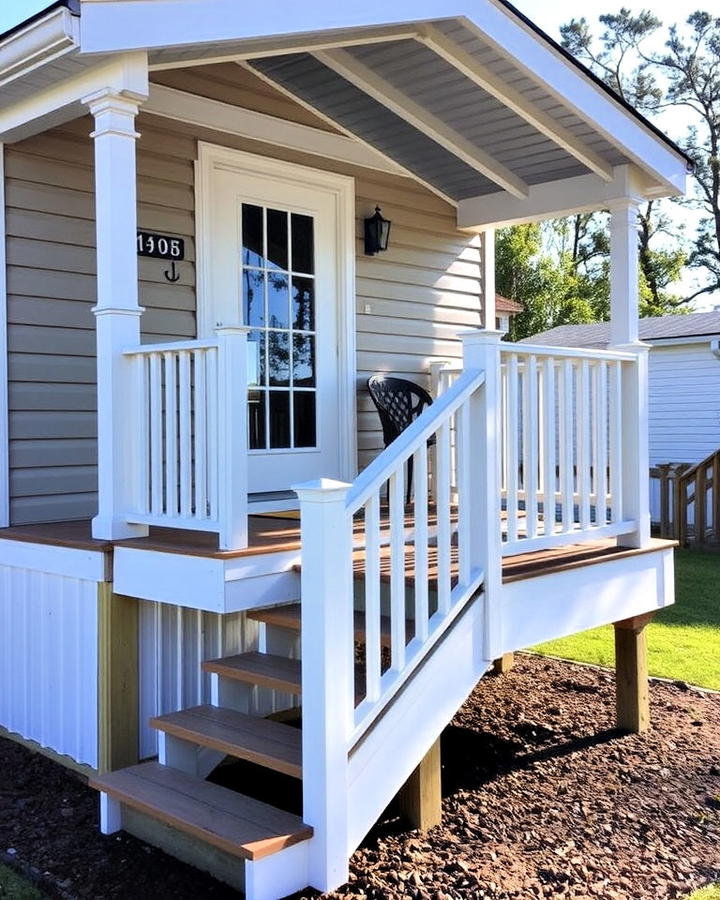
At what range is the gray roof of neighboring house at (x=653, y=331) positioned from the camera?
14.7m

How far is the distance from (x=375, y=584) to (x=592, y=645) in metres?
3.82

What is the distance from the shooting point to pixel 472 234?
22.2 ft

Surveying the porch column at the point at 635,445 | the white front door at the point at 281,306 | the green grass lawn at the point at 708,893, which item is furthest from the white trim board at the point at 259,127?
the green grass lawn at the point at 708,893

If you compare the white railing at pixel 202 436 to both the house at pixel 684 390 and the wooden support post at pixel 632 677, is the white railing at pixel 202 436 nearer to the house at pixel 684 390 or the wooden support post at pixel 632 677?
the wooden support post at pixel 632 677

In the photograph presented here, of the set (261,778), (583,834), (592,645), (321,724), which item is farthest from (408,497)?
(321,724)

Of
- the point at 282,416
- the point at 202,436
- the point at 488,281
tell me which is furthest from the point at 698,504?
the point at 202,436

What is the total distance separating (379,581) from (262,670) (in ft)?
2.05

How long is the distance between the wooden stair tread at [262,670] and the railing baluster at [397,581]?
0.36m

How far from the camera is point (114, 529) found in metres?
3.82

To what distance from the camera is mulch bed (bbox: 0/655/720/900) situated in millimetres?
2990

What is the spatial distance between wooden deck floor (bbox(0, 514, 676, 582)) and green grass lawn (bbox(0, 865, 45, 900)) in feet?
3.90

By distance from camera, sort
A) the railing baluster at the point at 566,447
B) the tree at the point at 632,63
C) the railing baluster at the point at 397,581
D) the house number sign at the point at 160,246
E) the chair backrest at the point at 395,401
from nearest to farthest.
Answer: the railing baluster at the point at 397,581 → the railing baluster at the point at 566,447 → the house number sign at the point at 160,246 → the chair backrest at the point at 395,401 → the tree at the point at 632,63

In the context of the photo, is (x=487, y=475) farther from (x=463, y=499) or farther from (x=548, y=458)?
(x=548, y=458)

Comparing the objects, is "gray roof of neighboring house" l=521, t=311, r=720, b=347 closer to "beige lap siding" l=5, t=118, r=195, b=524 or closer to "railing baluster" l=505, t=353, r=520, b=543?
"beige lap siding" l=5, t=118, r=195, b=524
